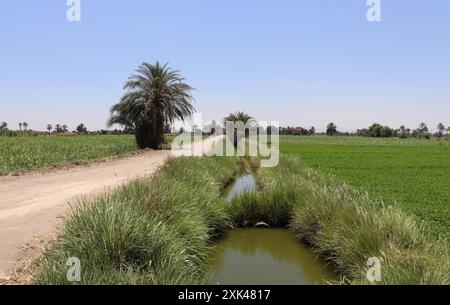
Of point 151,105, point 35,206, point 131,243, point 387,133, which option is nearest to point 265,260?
point 131,243

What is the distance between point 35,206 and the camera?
27.9 ft

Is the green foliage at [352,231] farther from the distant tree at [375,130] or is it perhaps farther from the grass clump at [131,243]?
the distant tree at [375,130]

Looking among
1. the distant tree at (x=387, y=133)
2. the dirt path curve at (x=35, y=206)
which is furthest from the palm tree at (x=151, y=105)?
the distant tree at (x=387, y=133)

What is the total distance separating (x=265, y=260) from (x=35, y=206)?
498 cm

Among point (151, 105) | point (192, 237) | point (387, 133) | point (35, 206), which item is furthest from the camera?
point (387, 133)

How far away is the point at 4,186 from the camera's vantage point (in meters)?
11.1

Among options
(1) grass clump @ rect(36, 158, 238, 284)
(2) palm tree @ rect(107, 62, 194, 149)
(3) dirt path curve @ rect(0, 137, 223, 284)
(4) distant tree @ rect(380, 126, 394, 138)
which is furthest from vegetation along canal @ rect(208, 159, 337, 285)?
(4) distant tree @ rect(380, 126, 394, 138)

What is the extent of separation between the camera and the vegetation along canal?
261 inches

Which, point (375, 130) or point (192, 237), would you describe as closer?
point (192, 237)

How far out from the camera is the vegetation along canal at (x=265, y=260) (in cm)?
662

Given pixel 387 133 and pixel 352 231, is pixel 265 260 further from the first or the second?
pixel 387 133

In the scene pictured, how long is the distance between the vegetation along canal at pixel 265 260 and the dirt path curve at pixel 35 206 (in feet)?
9.03

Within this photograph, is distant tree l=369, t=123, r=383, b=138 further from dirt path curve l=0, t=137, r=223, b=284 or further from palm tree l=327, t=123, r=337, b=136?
dirt path curve l=0, t=137, r=223, b=284
